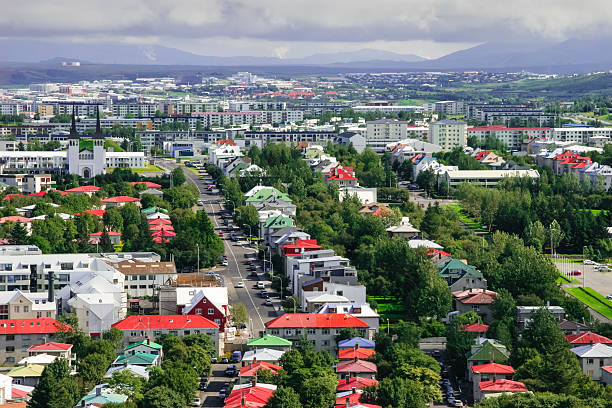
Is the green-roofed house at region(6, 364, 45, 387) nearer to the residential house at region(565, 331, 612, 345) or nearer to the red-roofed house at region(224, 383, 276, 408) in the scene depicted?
the red-roofed house at region(224, 383, 276, 408)

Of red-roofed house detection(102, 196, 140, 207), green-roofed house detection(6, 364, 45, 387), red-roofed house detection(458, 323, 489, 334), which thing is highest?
red-roofed house detection(102, 196, 140, 207)

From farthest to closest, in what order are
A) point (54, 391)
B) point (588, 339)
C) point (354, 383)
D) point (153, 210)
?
point (153, 210) < point (588, 339) < point (354, 383) < point (54, 391)

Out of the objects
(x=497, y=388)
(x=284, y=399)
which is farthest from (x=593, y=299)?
(x=284, y=399)

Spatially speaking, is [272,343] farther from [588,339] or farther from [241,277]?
[241,277]

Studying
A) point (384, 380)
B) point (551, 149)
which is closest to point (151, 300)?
point (384, 380)

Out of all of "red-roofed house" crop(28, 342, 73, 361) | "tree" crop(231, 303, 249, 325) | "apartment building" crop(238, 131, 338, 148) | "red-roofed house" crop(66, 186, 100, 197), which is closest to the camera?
"red-roofed house" crop(28, 342, 73, 361)

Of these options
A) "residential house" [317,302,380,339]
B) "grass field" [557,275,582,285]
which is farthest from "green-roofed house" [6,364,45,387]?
"grass field" [557,275,582,285]
